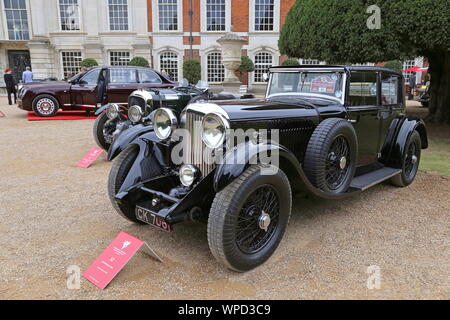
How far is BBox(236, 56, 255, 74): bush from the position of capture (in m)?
24.1

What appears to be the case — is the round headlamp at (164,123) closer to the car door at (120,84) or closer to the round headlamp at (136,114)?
the round headlamp at (136,114)

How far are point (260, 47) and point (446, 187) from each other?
22114mm

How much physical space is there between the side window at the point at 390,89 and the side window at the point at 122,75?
8732mm

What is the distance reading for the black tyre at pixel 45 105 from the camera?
11.8 meters

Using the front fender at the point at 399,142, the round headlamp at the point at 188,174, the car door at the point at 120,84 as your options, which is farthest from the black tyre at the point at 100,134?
the front fender at the point at 399,142

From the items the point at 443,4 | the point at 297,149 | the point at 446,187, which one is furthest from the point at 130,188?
the point at 443,4

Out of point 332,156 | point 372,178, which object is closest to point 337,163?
point 332,156

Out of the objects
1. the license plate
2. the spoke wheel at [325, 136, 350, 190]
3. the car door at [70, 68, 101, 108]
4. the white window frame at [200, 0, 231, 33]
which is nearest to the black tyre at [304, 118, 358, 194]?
the spoke wheel at [325, 136, 350, 190]

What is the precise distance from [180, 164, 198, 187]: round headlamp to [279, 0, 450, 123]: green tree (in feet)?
21.8

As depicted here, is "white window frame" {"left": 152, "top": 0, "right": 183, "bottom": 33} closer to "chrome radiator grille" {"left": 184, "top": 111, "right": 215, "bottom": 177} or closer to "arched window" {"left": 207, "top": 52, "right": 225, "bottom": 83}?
"arched window" {"left": 207, "top": 52, "right": 225, "bottom": 83}

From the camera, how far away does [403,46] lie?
828 centimetres

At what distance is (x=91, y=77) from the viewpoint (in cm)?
1193

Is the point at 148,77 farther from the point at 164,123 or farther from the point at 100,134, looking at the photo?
the point at 164,123
